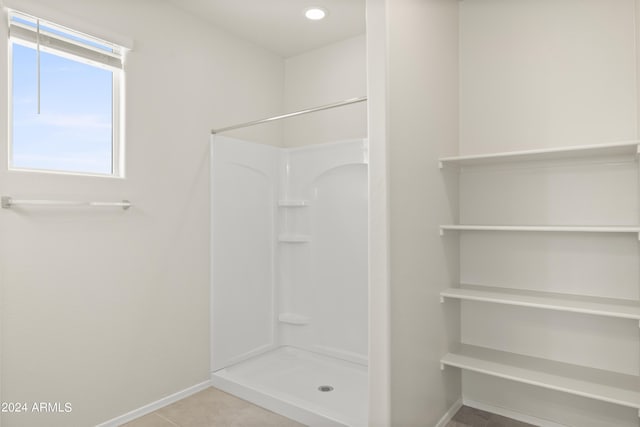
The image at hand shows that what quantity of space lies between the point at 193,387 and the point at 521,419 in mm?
2014

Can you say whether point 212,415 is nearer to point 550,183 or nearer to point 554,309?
point 554,309

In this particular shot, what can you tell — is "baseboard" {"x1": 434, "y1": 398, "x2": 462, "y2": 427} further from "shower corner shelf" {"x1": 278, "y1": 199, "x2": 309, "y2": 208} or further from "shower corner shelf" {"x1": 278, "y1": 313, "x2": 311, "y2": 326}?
"shower corner shelf" {"x1": 278, "y1": 199, "x2": 309, "y2": 208}

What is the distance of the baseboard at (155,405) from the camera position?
82.6 inches

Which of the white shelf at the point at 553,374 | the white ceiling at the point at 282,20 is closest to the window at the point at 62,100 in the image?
the white ceiling at the point at 282,20

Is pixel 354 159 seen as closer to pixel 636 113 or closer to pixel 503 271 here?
pixel 503 271

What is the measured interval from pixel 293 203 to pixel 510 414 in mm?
2034

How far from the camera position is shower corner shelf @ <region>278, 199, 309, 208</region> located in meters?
3.08

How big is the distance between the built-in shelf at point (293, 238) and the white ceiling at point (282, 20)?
1.56 m

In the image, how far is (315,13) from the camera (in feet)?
8.46

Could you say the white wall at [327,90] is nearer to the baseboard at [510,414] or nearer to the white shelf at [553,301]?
the white shelf at [553,301]

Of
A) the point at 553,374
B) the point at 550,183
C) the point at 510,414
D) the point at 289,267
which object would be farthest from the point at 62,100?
the point at 510,414

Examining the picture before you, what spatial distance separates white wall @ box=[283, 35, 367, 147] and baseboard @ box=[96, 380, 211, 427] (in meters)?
2.01

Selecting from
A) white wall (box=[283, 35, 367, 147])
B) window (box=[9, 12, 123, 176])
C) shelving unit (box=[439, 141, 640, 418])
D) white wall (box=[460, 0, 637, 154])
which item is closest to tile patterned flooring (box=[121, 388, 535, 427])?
shelving unit (box=[439, 141, 640, 418])

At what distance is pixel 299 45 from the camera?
310cm
